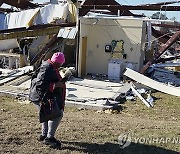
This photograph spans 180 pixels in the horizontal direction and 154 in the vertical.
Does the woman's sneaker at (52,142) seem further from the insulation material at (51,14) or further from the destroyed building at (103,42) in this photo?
the insulation material at (51,14)

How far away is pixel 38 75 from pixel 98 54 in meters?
11.7

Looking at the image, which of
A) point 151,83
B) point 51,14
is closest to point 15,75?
point 51,14

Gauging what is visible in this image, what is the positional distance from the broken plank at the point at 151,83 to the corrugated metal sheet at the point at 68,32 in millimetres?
3411

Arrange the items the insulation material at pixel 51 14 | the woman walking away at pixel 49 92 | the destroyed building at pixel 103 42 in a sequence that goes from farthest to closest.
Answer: the insulation material at pixel 51 14
the destroyed building at pixel 103 42
the woman walking away at pixel 49 92

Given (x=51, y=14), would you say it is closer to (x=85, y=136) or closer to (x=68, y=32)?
(x=68, y=32)

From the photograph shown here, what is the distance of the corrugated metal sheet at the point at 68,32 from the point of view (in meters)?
16.7

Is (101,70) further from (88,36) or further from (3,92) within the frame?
(3,92)

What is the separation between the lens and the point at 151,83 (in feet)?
49.0

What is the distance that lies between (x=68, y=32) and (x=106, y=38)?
6.69 ft

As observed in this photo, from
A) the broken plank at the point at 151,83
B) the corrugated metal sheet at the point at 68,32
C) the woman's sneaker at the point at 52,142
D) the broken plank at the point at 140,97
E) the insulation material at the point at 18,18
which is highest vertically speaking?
the insulation material at the point at 18,18

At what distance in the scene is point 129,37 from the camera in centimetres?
1658

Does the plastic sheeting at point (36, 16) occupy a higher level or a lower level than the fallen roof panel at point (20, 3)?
lower

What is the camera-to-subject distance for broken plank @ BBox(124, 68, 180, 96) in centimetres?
1443

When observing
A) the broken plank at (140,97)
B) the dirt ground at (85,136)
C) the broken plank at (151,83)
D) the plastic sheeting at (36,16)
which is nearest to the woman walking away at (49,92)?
the dirt ground at (85,136)
